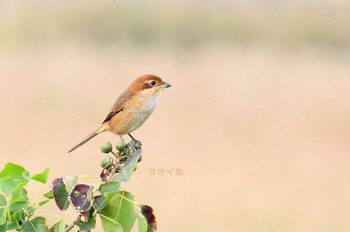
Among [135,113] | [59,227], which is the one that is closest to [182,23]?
[135,113]

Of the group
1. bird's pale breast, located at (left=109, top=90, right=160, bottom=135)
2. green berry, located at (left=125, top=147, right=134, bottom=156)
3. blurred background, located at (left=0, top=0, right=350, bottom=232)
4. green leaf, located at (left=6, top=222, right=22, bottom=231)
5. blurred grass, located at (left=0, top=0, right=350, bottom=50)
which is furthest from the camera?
blurred grass, located at (left=0, top=0, right=350, bottom=50)

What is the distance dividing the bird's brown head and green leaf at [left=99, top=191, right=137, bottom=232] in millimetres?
1455

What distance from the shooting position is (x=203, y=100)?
9766 millimetres

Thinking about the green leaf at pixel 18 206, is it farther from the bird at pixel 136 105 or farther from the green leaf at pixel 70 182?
the bird at pixel 136 105

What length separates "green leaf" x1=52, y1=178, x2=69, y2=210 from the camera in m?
1.91

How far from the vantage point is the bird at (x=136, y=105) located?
3.37 metres

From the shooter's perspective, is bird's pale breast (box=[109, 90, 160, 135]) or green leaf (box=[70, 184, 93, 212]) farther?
bird's pale breast (box=[109, 90, 160, 135])

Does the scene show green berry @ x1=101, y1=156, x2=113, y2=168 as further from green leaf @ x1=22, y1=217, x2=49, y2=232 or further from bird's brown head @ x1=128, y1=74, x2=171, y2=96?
bird's brown head @ x1=128, y1=74, x2=171, y2=96

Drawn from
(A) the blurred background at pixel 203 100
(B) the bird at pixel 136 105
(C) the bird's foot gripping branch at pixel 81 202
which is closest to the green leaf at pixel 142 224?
(C) the bird's foot gripping branch at pixel 81 202

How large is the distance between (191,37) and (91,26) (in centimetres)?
173

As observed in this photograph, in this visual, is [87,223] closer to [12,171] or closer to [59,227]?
[59,227]

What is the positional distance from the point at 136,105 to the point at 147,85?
88mm

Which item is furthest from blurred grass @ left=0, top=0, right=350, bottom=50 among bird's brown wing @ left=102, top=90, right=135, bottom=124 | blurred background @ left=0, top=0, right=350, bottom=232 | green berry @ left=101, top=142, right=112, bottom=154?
green berry @ left=101, top=142, right=112, bottom=154

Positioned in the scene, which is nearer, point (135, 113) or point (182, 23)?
point (135, 113)
